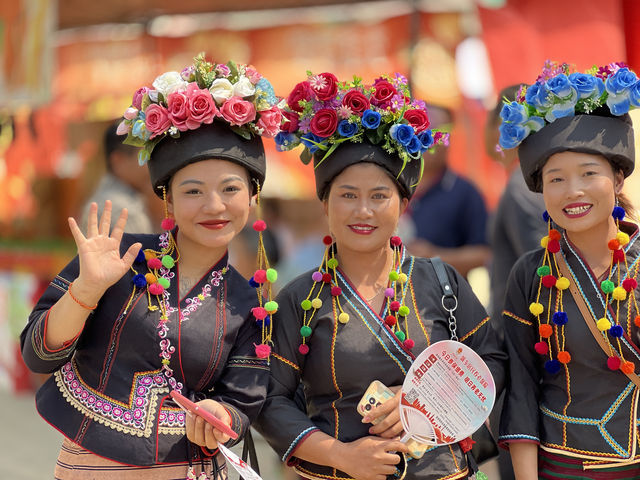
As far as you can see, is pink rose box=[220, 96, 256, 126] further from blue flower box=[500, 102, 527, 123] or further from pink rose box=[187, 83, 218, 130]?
blue flower box=[500, 102, 527, 123]

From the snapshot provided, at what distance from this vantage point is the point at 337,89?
286 centimetres

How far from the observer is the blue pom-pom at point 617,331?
2.69m

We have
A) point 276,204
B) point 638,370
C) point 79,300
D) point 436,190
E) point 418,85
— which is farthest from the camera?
point 276,204

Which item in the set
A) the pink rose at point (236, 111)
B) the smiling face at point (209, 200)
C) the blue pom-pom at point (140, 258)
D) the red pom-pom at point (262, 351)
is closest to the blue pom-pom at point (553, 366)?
the red pom-pom at point (262, 351)

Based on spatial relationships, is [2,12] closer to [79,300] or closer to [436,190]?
[436,190]

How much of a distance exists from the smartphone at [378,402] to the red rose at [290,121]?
0.96 meters

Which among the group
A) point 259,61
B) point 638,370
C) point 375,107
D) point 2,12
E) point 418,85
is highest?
point 2,12

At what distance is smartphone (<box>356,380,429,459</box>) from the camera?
2.66 meters

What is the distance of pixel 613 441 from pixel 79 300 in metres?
1.79

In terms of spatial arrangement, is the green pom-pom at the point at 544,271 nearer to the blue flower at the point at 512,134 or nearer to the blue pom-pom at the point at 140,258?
the blue flower at the point at 512,134

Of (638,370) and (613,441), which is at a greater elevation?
(638,370)

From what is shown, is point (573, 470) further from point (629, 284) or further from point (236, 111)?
point (236, 111)

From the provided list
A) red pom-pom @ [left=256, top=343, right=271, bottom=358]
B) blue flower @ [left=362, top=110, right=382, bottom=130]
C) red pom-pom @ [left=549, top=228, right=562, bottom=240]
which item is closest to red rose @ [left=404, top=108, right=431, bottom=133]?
blue flower @ [left=362, top=110, right=382, bottom=130]

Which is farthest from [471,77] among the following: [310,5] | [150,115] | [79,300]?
[79,300]
